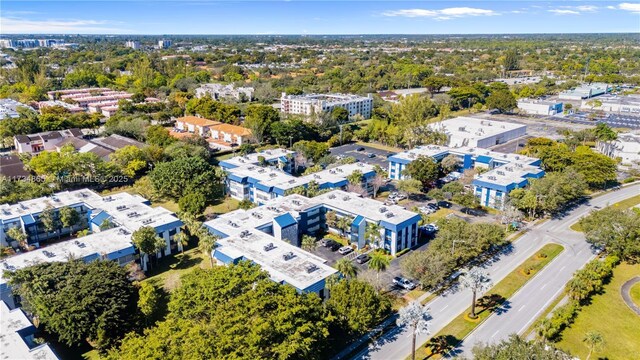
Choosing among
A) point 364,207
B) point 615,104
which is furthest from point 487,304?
point 615,104

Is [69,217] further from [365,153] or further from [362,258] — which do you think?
[365,153]

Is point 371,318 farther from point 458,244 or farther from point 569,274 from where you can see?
point 569,274

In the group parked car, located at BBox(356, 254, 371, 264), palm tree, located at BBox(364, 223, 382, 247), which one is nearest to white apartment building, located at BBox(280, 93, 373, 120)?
palm tree, located at BBox(364, 223, 382, 247)

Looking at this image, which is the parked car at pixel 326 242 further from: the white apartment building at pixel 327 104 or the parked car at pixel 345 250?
the white apartment building at pixel 327 104

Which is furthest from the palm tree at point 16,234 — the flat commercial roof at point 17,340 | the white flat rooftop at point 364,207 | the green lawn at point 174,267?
the white flat rooftop at point 364,207

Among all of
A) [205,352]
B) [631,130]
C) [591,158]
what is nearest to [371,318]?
[205,352]
